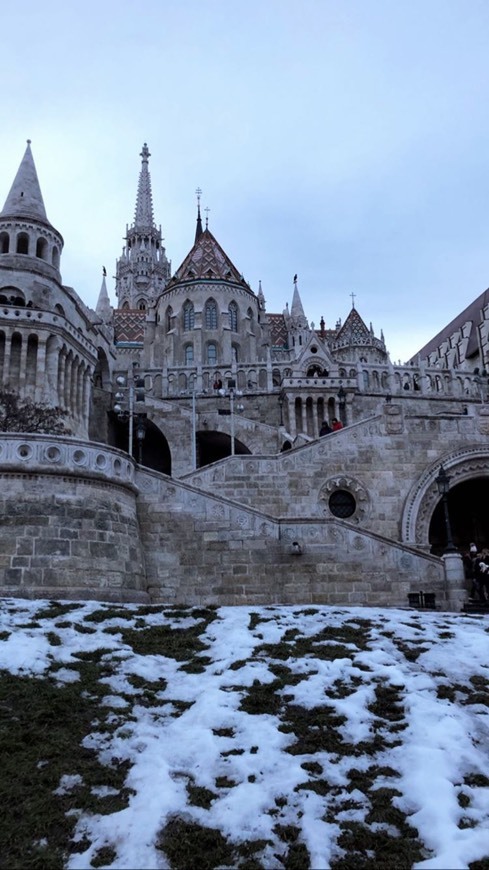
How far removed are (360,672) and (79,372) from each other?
28.2m

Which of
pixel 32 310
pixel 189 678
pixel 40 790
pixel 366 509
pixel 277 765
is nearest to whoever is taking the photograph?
pixel 40 790

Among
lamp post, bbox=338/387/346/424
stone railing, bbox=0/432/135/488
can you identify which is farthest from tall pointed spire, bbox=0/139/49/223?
stone railing, bbox=0/432/135/488

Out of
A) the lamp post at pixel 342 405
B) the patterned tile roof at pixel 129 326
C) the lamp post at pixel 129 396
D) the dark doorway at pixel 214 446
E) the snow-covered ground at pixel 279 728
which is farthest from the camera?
the patterned tile roof at pixel 129 326

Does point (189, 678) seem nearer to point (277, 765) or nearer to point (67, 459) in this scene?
point (277, 765)

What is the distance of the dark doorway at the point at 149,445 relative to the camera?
112ft

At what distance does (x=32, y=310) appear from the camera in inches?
1242

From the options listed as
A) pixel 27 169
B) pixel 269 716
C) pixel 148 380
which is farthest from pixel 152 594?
pixel 27 169

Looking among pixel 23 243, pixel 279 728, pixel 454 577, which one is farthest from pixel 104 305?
pixel 279 728

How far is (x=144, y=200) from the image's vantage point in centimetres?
9512

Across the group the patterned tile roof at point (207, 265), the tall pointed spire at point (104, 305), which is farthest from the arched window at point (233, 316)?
the tall pointed spire at point (104, 305)

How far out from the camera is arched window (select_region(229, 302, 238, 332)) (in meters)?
50.1

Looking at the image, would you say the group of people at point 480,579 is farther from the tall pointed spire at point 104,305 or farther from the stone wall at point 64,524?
the tall pointed spire at point 104,305

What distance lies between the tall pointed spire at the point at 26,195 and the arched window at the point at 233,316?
16490 mm

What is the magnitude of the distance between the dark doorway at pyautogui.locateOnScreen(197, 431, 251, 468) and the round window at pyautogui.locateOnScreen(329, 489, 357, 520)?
1066cm
